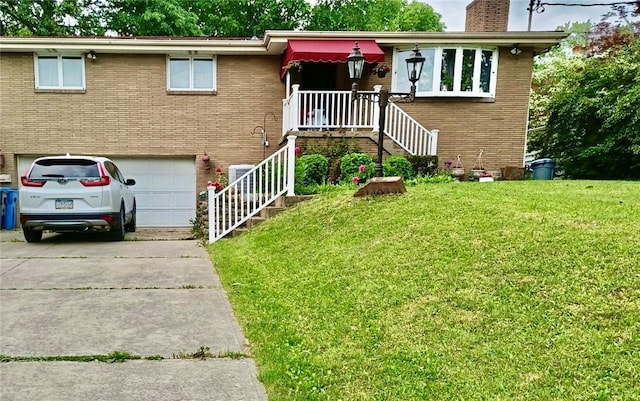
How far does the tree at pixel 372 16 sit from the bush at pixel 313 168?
1692 cm

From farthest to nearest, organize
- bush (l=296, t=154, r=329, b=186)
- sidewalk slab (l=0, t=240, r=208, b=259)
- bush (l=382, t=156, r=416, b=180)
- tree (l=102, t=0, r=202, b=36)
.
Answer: tree (l=102, t=0, r=202, b=36)
bush (l=382, t=156, r=416, b=180)
bush (l=296, t=154, r=329, b=186)
sidewalk slab (l=0, t=240, r=208, b=259)

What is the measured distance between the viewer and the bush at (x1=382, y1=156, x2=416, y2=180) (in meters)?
9.23

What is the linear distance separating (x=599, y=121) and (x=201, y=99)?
11.0m

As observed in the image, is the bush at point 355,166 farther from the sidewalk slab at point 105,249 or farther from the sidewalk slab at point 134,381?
the sidewalk slab at point 134,381

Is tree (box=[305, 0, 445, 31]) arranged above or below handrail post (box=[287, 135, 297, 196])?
above

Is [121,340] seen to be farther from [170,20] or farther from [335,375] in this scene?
[170,20]

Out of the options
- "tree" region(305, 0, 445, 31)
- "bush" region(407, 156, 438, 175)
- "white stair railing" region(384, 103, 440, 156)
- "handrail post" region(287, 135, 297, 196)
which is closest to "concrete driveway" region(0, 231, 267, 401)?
"handrail post" region(287, 135, 297, 196)

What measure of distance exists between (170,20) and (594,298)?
Answer: 20.9m

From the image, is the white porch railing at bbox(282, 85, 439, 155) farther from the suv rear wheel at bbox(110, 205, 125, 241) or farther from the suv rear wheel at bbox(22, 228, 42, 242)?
the suv rear wheel at bbox(22, 228, 42, 242)

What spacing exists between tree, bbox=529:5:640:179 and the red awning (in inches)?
229

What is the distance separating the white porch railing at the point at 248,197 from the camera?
7.88 metres

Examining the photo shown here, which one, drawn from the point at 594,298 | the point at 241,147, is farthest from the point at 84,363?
the point at 241,147

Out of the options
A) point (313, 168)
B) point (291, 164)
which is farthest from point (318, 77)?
point (291, 164)

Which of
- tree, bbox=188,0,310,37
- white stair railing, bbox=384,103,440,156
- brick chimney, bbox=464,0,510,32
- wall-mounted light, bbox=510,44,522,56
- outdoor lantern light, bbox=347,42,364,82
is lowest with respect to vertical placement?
white stair railing, bbox=384,103,440,156
